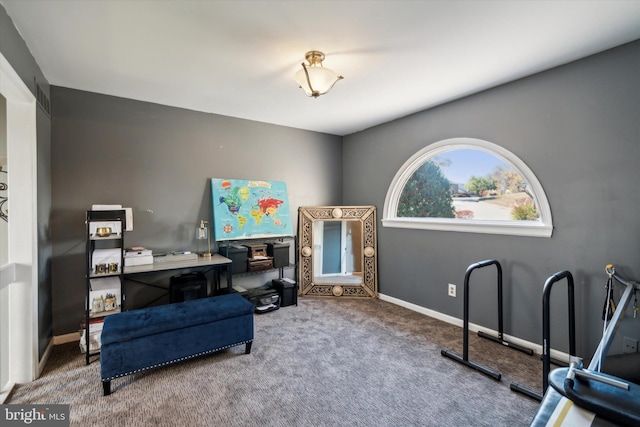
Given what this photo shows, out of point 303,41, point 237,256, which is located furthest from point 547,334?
point 237,256

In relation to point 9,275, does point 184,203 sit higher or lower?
higher

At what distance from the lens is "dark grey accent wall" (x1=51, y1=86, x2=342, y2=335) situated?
292cm

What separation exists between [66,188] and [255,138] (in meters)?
2.14

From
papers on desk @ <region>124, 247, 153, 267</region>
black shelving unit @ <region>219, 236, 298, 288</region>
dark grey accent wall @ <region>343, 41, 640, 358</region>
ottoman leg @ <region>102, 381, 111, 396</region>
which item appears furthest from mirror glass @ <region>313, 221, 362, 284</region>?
ottoman leg @ <region>102, 381, 111, 396</region>

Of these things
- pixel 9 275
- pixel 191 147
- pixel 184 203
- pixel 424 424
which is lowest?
pixel 424 424

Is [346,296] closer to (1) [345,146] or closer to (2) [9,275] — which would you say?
(1) [345,146]

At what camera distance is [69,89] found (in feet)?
9.64

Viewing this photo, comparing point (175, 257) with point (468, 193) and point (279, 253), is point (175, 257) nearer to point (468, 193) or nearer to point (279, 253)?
point (279, 253)

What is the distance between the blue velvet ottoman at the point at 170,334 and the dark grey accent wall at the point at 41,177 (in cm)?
84

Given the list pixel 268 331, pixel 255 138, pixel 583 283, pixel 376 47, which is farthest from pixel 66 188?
pixel 583 283

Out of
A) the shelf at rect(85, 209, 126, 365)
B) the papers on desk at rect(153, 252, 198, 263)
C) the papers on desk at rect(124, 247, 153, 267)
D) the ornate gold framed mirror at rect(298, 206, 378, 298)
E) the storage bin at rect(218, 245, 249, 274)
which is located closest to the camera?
the shelf at rect(85, 209, 126, 365)

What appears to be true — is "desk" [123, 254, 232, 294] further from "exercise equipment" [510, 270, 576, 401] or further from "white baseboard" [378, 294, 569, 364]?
"exercise equipment" [510, 270, 576, 401]

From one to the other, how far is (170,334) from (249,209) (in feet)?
6.21

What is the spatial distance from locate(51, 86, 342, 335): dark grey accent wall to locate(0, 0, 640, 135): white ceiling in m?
0.33
